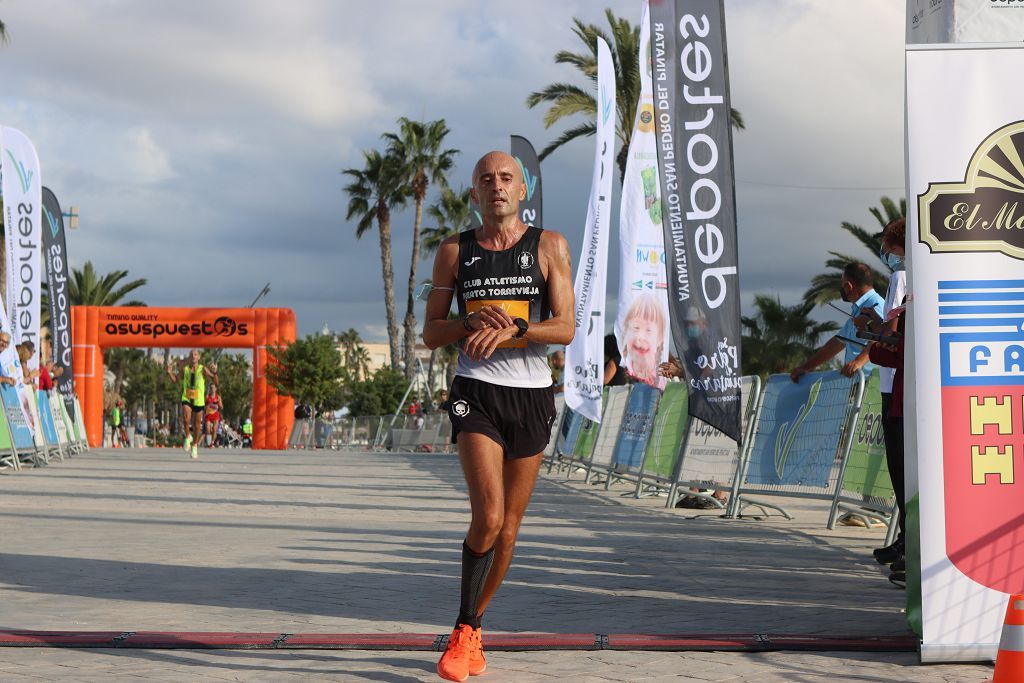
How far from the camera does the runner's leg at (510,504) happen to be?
478 centimetres

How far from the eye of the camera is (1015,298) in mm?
4832

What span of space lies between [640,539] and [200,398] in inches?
792

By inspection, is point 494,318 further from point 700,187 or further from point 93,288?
point 93,288

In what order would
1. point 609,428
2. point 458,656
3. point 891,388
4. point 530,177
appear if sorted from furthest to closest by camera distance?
point 530,177 < point 609,428 < point 891,388 < point 458,656

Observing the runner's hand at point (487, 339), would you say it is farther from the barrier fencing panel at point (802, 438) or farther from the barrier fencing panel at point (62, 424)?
the barrier fencing panel at point (62, 424)

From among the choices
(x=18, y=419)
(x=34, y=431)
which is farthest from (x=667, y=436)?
(x=34, y=431)

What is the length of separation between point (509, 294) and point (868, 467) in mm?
5438

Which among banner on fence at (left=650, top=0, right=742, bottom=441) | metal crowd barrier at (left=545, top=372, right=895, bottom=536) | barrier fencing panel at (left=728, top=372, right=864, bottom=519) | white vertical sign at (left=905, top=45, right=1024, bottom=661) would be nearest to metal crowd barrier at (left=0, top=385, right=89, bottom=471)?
metal crowd barrier at (left=545, top=372, right=895, bottom=536)

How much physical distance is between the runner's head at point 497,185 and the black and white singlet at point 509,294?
0.14m

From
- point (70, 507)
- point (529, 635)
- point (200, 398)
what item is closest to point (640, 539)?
point (529, 635)

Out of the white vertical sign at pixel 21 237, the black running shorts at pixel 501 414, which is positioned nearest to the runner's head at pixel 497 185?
the black running shorts at pixel 501 414

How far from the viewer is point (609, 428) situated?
55.5ft

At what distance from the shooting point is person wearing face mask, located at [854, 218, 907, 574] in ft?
23.4

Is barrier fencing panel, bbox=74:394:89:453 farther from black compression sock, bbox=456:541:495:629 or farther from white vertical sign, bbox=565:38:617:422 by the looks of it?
black compression sock, bbox=456:541:495:629
